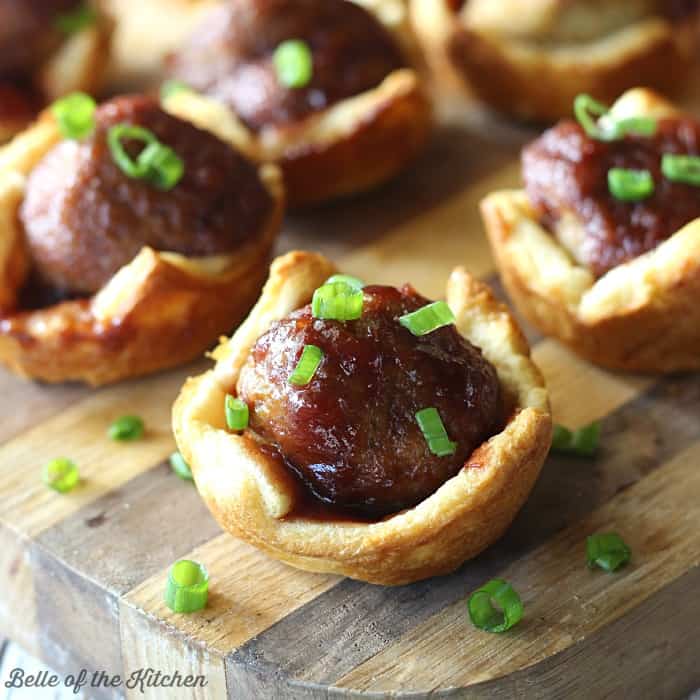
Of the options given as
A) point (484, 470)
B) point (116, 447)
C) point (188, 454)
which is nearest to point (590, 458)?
point (484, 470)

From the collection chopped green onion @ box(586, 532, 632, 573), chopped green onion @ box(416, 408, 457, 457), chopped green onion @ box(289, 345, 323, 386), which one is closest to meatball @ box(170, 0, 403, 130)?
chopped green onion @ box(289, 345, 323, 386)

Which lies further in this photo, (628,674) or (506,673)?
(628,674)

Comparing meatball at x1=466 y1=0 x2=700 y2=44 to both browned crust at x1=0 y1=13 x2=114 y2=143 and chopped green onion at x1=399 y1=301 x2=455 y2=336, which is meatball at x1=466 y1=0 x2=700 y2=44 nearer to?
browned crust at x1=0 y1=13 x2=114 y2=143

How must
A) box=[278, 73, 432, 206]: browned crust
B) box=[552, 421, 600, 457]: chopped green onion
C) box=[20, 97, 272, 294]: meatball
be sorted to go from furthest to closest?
box=[278, 73, 432, 206]: browned crust
box=[20, 97, 272, 294]: meatball
box=[552, 421, 600, 457]: chopped green onion

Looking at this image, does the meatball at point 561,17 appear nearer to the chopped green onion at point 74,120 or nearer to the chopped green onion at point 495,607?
the chopped green onion at point 74,120

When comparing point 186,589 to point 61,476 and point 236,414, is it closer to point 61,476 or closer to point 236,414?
point 236,414

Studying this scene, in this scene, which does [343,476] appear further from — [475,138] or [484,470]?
[475,138]
